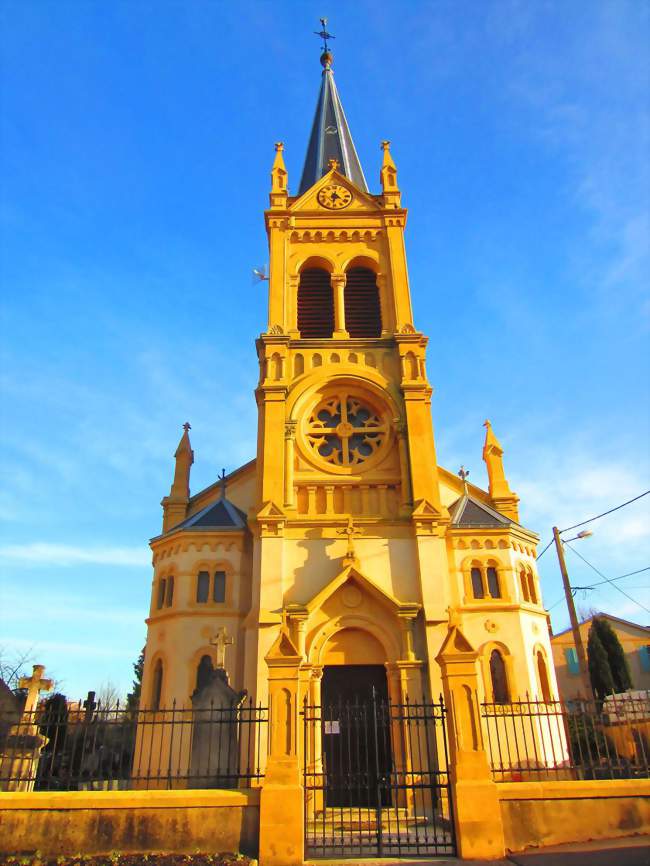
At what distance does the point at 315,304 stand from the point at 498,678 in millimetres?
15679

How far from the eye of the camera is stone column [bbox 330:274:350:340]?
25.0 metres

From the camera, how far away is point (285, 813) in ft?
35.3

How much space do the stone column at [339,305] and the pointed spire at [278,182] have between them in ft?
15.3

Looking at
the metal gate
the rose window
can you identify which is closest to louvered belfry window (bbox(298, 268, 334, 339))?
the rose window

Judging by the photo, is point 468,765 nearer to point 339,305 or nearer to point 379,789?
point 379,789

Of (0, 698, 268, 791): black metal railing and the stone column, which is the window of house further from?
(0, 698, 268, 791): black metal railing

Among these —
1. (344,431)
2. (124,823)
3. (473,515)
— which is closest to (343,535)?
(344,431)

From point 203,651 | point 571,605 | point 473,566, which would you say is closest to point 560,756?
point 571,605

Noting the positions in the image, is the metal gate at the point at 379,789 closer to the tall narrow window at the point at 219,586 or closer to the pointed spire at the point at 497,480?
the tall narrow window at the point at 219,586

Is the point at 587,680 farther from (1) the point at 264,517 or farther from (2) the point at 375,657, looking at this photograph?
(1) the point at 264,517

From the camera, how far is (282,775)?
1103cm

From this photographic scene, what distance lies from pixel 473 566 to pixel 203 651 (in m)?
9.34

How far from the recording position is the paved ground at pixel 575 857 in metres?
9.40

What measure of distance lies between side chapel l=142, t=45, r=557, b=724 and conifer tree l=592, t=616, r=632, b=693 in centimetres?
2148
